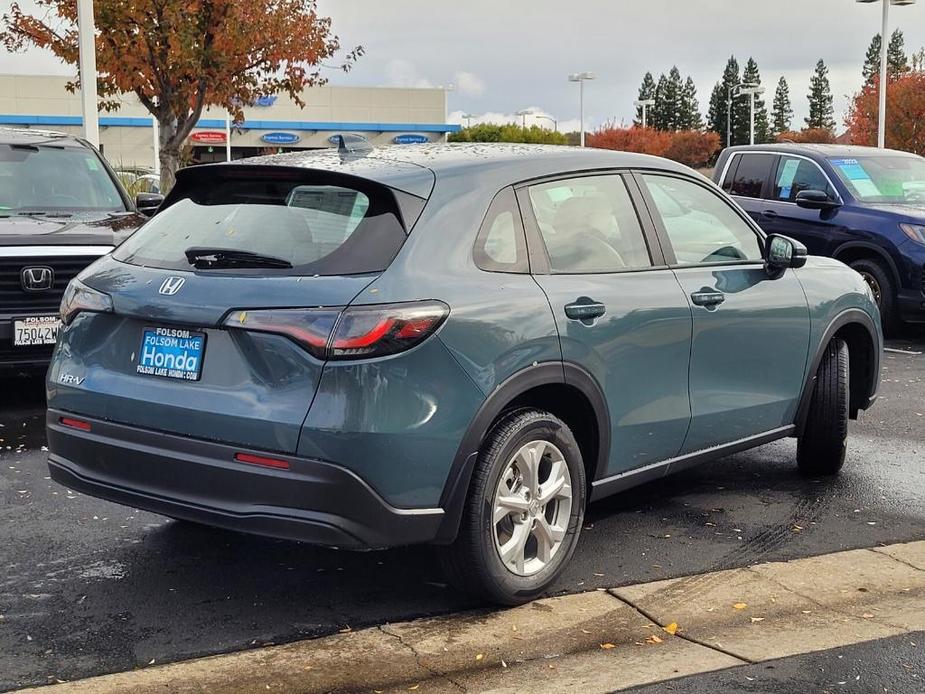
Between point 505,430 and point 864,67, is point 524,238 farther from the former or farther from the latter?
point 864,67

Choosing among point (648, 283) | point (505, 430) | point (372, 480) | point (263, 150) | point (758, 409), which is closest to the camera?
point (372, 480)

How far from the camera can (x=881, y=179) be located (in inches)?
491

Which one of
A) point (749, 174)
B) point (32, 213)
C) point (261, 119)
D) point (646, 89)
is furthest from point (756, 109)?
point (32, 213)

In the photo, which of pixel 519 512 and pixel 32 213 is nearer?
pixel 519 512

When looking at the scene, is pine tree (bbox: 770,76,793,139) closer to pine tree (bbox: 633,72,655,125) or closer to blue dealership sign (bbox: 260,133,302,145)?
pine tree (bbox: 633,72,655,125)

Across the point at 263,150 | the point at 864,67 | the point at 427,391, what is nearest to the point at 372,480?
the point at 427,391

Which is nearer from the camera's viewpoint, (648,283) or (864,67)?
(648,283)

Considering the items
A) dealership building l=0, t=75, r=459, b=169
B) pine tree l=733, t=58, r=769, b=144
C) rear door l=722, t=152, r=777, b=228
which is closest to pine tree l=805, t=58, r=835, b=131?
pine tree l=733, t=58, r=769, b=144

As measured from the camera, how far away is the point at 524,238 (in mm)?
4605

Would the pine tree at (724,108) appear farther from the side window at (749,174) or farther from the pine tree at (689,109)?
the side window at (749,174)

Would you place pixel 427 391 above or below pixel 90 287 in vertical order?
below

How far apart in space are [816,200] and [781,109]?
415 ft

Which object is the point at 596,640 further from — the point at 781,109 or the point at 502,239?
the point at 781,109

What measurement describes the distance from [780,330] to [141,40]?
45.1ft
